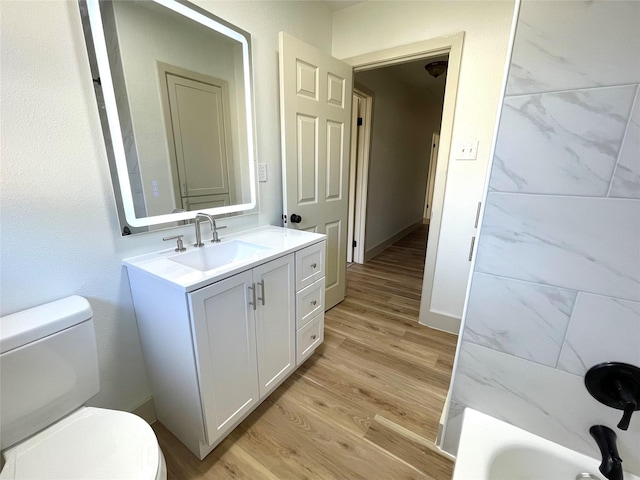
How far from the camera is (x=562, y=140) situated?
750 mm

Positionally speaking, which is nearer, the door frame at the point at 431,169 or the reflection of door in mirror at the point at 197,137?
the reflection of door in mirror at the point at 197,137

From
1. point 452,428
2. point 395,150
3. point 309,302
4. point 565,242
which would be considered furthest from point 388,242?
point 565,242

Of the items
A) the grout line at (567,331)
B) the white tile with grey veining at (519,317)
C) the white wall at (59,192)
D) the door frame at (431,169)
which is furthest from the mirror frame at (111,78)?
the door frame at (431,169)

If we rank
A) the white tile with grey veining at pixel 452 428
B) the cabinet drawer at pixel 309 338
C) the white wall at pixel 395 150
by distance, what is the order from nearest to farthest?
the white tile with grey veining at pixel 452 428 < the cabinet drawer at pixel 309 338 < the white wall at pixel 395 150

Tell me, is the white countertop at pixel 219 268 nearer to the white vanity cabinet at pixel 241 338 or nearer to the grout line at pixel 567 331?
the white vanity cabinet at pixel 241 338

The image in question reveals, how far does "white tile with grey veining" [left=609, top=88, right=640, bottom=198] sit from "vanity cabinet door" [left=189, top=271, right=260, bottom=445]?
4.00 feet

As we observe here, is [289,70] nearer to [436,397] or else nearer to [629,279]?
[629,279]

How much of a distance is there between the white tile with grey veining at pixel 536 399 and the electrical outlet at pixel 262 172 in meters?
1.43

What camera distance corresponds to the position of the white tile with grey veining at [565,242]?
28.5 inches

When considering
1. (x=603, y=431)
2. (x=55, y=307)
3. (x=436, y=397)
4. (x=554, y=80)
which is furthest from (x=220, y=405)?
(x=554, y=80)

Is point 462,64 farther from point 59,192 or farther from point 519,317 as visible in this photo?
point 59,192

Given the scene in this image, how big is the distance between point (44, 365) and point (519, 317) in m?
1.56

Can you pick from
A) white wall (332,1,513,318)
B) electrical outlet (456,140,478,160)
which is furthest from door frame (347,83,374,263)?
electrical outlet (456,140,478,160)

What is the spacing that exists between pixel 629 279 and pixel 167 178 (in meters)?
1.73
